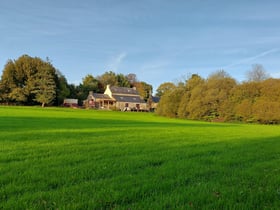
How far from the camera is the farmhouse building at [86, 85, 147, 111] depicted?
2746 inches

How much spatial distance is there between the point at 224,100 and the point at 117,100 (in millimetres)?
40236

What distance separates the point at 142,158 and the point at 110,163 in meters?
0.95

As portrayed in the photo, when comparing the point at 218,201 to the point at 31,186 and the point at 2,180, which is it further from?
the point at 2,180

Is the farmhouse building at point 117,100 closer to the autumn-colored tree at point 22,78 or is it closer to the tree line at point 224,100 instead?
the autumn-colored tree at point 22,78

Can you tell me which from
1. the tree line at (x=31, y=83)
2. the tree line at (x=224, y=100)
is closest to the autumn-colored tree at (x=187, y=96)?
the tree line at (x=224, y=100)

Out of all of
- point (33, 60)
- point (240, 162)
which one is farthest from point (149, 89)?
point (240, 162)

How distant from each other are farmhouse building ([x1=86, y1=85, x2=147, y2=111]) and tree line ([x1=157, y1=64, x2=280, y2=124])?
92.0 feet

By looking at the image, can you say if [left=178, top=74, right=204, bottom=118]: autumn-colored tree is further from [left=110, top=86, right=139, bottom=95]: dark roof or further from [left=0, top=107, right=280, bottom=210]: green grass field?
[left=110, top=86, right=139, bottom=95]: dark roof

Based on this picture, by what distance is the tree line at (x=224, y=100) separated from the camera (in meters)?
32.3

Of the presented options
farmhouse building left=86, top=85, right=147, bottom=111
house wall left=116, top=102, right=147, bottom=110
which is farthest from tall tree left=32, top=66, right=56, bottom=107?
house wall left=116, top=102, right=147, bottom=110

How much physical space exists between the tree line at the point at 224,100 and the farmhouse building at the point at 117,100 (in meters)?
28.0

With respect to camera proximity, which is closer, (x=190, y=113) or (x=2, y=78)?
(x=190, y=113)

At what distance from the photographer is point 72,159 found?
18.7ft

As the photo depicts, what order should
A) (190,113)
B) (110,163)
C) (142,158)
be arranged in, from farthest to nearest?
(190,113) < (142,158) < (110,163)
